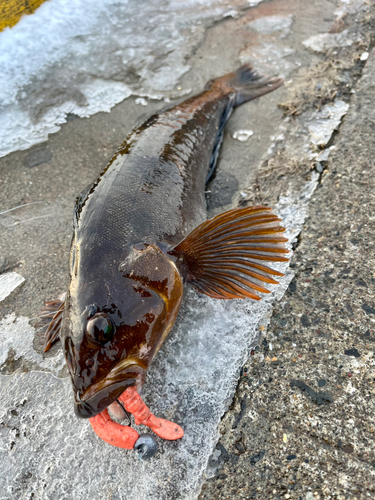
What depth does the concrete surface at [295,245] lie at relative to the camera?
68.4 inches

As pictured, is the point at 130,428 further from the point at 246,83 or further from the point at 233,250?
the point at 246,83

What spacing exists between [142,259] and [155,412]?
85 cm

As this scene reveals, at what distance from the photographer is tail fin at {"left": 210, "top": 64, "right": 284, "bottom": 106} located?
160 inches

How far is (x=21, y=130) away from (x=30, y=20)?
2.03 meters

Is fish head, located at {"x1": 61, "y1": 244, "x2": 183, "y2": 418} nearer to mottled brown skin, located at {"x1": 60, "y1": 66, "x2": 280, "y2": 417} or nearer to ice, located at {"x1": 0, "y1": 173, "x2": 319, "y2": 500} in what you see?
mottled brown skin, located at {"x1": 60, "y1": 66, "x2": 280, "y2": 417}

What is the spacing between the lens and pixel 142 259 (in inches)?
79.8

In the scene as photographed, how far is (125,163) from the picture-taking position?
8.63ft

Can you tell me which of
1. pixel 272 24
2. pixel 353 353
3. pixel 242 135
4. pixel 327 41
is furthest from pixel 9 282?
pixel 272 24

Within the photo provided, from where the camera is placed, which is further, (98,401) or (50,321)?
(50,321)

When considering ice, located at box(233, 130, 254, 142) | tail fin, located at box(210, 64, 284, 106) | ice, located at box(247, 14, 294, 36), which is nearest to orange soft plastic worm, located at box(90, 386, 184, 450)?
ice, located at box(233, 130, 254, 142)

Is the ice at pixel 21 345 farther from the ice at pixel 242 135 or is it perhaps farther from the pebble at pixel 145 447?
the ice at pixel 242 135

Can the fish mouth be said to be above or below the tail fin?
above

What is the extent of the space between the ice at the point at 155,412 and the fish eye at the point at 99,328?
54 cm

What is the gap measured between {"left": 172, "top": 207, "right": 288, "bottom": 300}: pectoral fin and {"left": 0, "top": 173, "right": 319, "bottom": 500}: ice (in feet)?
0.61
